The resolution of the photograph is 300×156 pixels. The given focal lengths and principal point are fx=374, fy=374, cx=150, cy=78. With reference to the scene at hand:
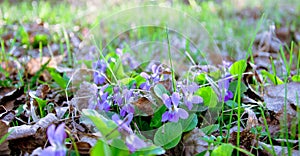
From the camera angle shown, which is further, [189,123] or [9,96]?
[9,96]

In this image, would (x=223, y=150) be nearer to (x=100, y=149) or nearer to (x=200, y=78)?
(x=100, y=149)

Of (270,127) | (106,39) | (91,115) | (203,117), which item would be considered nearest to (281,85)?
(270,127)

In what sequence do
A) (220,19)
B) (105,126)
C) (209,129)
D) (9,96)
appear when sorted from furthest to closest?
1. (220,19)
2. (9,96)
3. (209,129)
4. (105,126)

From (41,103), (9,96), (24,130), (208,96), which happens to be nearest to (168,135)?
(208,96)

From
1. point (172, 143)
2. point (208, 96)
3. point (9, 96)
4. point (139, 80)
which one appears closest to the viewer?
point (172, 143)

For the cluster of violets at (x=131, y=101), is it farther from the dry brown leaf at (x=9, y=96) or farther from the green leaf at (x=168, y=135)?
the dry brown leaf at (x=9, y=96)

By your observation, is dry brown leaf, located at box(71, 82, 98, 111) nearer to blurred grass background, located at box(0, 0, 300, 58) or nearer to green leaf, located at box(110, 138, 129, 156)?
green leaf, located at box(110, 138, 129, 156)

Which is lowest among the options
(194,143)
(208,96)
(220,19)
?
(194,143)

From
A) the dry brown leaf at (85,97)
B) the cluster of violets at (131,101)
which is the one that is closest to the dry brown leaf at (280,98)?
the cluster of violets at (131,101)
